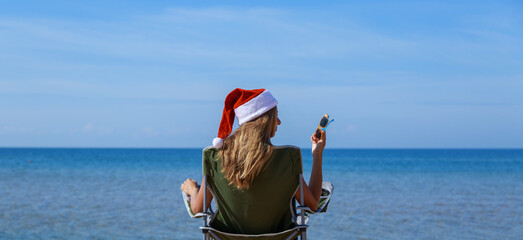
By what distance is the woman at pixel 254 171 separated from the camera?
2879 millimetres

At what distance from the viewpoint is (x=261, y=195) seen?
2.94 meters

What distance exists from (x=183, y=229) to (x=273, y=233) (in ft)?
23.5

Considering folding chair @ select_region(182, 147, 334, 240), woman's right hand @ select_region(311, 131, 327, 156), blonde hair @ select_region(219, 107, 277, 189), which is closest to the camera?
blonde hair @ select_region(219, 107, 277, 189)

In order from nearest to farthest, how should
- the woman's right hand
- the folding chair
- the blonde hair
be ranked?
the blonde hair → the folding chair → the woman's right hand

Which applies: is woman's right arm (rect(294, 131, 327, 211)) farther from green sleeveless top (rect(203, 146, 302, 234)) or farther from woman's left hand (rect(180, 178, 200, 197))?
woman's left hand (rect(180, 178, 200, 197))

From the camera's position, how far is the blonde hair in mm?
2846

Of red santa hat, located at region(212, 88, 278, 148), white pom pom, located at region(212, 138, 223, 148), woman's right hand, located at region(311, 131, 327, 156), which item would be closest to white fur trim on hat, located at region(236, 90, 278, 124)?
red santa hat, located at region(212, 88, 278, 148)

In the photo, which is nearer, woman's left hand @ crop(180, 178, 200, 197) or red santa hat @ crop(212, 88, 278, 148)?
red santa hat @ crop(212, 88, 278, 148)

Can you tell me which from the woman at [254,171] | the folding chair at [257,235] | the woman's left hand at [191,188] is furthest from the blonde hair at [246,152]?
the woman's left hand at [191,188]

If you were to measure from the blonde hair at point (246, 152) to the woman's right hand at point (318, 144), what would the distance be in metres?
0.28

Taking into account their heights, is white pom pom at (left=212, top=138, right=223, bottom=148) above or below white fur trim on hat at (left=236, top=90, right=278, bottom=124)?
below

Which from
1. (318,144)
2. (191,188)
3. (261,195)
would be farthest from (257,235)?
(318,144)

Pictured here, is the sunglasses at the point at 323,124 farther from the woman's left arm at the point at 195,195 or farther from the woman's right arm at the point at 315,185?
the woman's left arm at the point at 195,195

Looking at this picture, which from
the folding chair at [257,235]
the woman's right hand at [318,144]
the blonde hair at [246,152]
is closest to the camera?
the blonde hair at [246,152]
